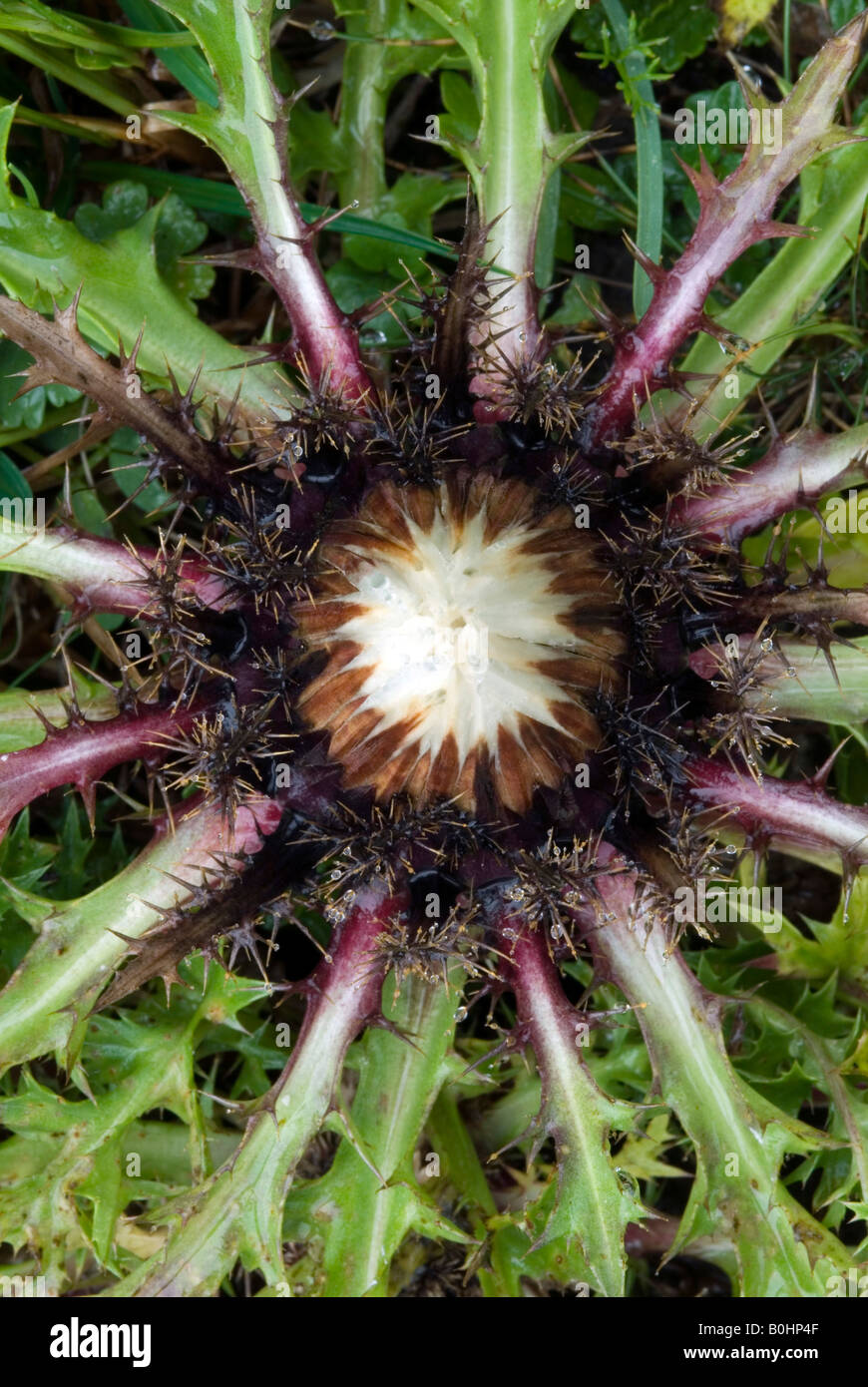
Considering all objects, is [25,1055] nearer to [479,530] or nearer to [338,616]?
[338,616]

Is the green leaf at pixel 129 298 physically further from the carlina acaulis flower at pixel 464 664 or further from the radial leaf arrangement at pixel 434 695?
the carlina acaulis flower at pixel 464 664

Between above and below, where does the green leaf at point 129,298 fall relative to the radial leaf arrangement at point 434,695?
above

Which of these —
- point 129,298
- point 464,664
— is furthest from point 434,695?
point 129,298

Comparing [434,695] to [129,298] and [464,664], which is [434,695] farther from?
[129,298]

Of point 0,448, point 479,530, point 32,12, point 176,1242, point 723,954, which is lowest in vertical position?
point 176,1242

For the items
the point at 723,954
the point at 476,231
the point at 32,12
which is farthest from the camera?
the point at 723,954

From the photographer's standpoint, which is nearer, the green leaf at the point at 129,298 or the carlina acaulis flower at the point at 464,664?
the carlina acaulis flower at the point at 464,664

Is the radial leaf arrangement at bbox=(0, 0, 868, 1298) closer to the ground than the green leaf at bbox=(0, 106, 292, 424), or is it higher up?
closer to the ground

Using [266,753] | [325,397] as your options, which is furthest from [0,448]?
[266,753]

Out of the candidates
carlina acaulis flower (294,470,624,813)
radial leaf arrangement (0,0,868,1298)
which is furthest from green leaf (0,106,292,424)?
carlina acaulis flower (294,470,624,813)

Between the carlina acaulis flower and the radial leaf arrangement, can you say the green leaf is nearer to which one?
the radial leaf arrangement

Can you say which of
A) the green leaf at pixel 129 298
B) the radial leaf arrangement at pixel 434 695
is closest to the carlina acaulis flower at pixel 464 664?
the radial leaf arrangement at pixel 434 695
